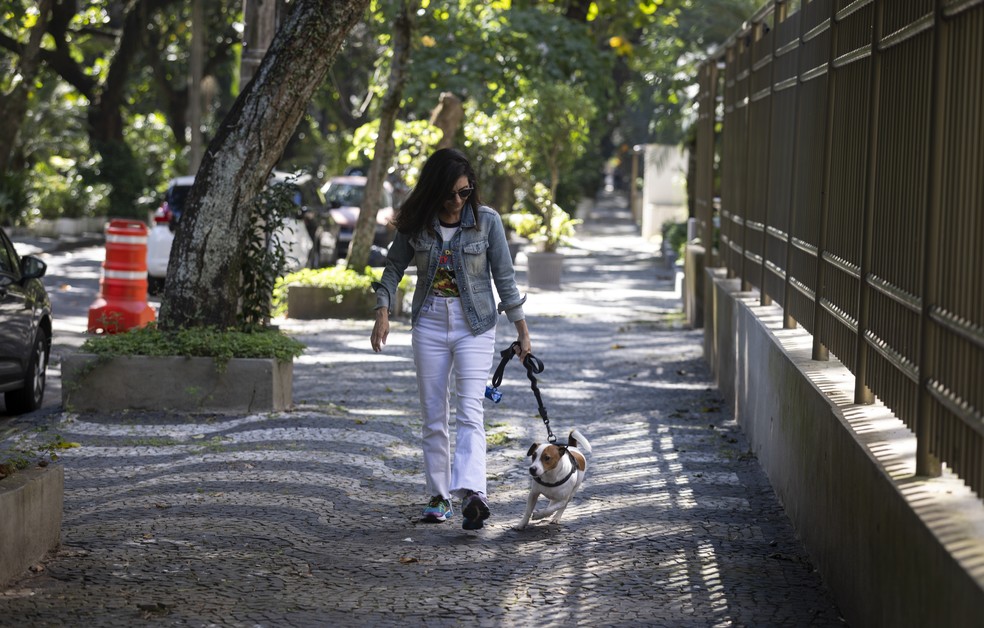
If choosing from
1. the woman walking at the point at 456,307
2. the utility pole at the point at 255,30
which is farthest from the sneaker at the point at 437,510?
the utility pole at the point at 255,30

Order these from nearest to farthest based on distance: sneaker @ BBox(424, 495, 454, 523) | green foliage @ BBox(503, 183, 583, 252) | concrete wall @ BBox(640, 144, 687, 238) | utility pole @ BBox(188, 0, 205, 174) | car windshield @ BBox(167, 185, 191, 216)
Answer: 1. sneaker @ BBox(424, 495, 454, 523)
2. car windshield @ BBox(167, 185, 191, 216)
3. green foliage @ BBox(503, 183, 583, 252)
4. utility pole @ BBox(188, 0, 205, 174)
5. concrete wall @ BBox(640, 144, 687, 238)

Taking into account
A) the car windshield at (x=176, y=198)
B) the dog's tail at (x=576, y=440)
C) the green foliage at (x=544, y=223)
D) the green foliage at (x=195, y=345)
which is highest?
the car windshield at (x=176, y=198)

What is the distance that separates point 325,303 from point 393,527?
36.0 ft

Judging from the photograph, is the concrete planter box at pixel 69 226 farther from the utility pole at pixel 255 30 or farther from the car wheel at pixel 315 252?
the utility pole at pixel 255 30

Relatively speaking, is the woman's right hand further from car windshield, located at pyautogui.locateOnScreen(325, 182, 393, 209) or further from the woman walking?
car windshield, located at pyautogui.locateOnScreen(325, 182, 393, 209)

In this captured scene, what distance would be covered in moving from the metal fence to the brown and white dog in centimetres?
138

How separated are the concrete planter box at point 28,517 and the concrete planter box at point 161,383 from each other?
392 cm

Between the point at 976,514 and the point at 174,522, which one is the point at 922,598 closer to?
the point at 976,514

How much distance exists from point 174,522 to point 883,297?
11.9ft

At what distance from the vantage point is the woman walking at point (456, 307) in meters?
7.33

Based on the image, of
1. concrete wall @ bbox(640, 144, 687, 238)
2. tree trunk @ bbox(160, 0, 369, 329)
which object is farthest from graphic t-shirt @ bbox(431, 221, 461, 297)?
concrete wall @ bbox(640, 144, 687, 238)

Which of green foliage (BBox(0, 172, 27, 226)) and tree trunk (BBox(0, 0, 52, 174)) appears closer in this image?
tree trunk (BBox(0, 0, 52, 174))

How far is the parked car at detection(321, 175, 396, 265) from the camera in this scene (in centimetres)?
2594

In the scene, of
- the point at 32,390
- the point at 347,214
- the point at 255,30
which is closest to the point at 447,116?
the point at 347,214
